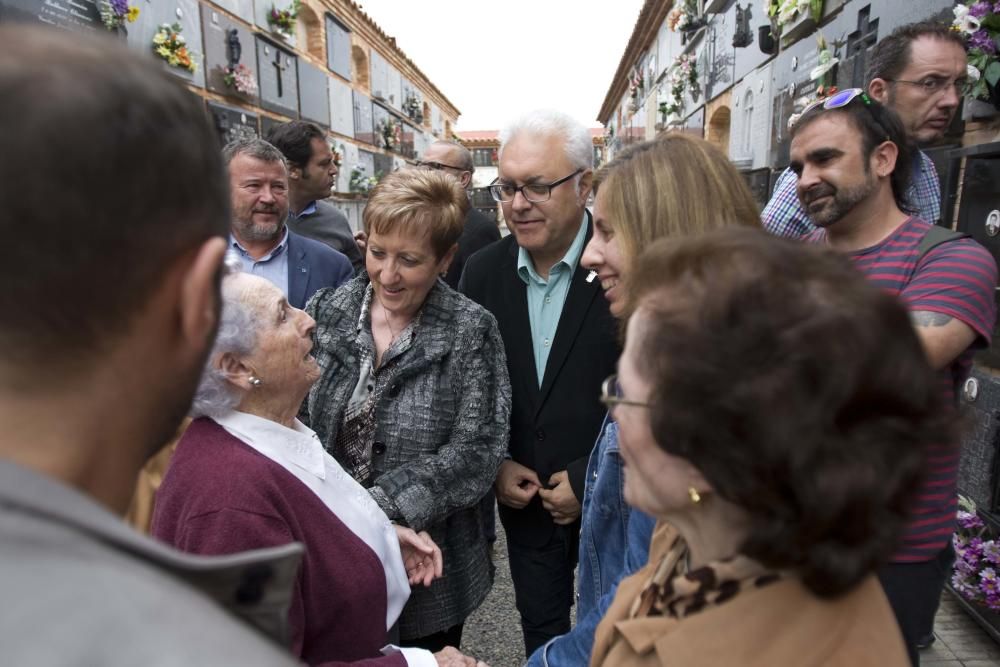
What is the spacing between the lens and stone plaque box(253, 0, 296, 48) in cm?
937

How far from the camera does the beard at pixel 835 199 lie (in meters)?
1.99

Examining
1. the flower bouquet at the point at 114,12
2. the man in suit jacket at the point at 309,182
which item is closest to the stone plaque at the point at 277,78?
the flower bouquet at the point at 114,12

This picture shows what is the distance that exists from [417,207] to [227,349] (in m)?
0.79

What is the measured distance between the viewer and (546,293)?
2.41 metres

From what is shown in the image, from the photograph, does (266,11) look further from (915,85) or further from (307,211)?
(915,85)

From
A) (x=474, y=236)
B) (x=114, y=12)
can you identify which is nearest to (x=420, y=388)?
(x=474, y=236)

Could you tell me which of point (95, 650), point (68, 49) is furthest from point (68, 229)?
point (95, 650)

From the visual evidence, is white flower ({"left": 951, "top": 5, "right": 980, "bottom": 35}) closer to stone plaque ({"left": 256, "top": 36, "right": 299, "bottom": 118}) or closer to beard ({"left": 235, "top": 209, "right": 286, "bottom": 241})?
beard ({"left": 235, "top": 209, "right": 286, "bottom": 241})

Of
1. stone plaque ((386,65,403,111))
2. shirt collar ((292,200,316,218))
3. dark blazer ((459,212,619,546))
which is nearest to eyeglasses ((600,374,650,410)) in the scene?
dark blazer ((459,212,619,546))

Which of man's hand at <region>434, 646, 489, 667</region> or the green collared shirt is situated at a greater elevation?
the green collared shirt

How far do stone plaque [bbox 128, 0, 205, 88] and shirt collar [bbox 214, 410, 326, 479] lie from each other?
5.62 meters

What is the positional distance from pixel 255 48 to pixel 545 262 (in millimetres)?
8635

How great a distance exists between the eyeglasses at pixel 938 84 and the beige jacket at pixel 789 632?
9.43 ft

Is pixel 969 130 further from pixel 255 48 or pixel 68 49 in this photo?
pixel 255 48
